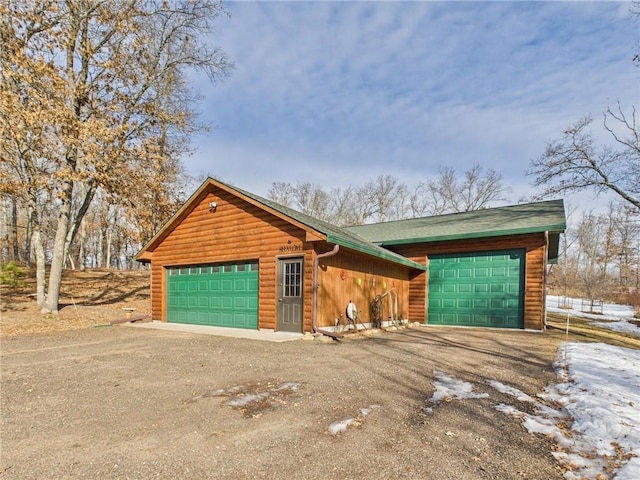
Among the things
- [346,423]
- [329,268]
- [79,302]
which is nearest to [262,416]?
[346,423]

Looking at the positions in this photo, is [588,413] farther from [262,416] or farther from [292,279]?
[292,279]

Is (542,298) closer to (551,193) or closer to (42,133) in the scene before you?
(551,193)

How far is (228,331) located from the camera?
1007 centimetres

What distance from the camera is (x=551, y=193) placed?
55.9 ft

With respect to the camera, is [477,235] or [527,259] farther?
[477,235]

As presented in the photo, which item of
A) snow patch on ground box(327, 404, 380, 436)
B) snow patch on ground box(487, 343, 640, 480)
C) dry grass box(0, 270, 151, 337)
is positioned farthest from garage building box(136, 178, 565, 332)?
snow patch on ground box(487, 343, 640, 480)

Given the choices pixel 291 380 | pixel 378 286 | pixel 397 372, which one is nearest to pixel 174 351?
pixel 291 380

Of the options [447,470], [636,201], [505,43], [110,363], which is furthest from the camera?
[636,201]

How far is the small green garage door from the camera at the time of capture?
1048 cm

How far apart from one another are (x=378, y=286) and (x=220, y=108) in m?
10.9

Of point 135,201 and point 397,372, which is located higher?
point 135,201

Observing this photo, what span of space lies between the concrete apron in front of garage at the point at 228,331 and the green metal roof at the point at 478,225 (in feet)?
21.6

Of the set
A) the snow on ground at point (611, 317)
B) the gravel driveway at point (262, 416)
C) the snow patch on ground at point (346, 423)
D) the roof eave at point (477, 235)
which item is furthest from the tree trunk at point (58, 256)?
the snow on ground at point (611, 317)

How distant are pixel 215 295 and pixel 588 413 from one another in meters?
9.86
